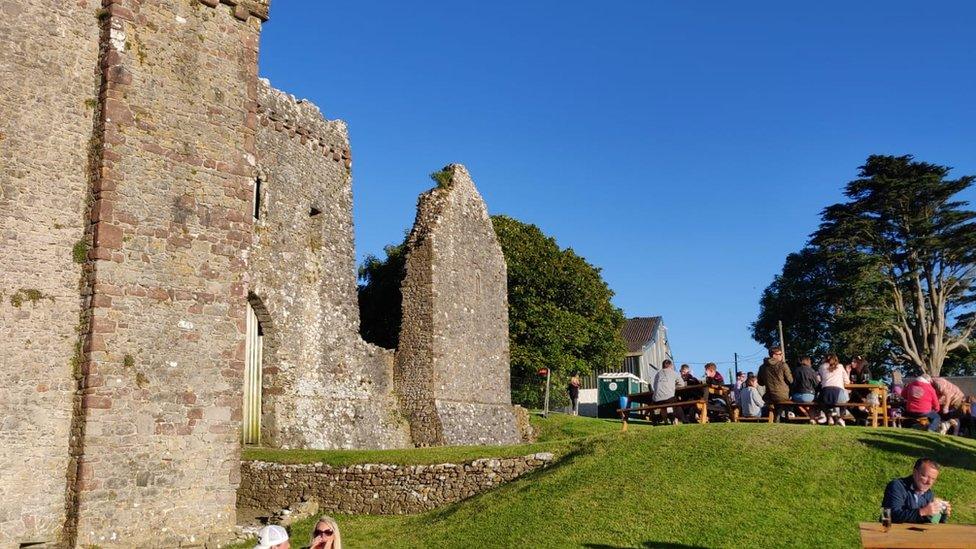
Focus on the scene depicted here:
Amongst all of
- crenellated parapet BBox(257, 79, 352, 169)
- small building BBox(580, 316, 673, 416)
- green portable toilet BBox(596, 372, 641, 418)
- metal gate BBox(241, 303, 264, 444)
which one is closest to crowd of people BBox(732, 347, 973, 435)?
metal gate BBox(241, 303, 264, 444)

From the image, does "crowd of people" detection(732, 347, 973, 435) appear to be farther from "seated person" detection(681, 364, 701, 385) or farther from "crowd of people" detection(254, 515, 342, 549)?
"crowd of people" detection(254, 515, 342, 549)

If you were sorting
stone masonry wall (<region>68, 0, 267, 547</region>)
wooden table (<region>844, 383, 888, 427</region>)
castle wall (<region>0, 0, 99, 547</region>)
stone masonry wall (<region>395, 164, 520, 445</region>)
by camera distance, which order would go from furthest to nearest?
stone masonry wall (<region>395, 164, 520, 445</region>) < wooden table (<region>844, 383, 888, 427</region>) < stone masonry wall (<region>68, 0, 267, 547</region>) < castle wall (<region>0, 0, 99, 547</region>)

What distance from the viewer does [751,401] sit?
685 inches

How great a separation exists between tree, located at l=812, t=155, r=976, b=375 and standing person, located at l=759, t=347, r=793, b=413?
1093 inches

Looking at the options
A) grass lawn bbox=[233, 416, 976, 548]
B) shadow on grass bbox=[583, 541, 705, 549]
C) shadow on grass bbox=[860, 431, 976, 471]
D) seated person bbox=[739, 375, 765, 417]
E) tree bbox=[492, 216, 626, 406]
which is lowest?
shadow on grass bbox=[583, 541, 705, 549]

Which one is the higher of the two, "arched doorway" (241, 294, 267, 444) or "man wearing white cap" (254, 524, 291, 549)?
"arched doorway" (241, 294, 267, 444)

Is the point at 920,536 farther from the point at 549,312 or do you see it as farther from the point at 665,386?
the point at 549,312

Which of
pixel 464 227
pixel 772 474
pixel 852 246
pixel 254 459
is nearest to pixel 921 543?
pixel 772 474

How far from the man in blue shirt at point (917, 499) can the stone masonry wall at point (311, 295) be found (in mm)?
13777

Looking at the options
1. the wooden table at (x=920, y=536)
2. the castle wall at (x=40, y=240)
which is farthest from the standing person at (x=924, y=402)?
the castle wall at (x=40, y=240)

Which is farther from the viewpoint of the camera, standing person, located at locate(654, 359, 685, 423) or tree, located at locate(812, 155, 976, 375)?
tree, located at locate(812, 155, 976, 375)

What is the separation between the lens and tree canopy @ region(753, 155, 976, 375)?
4156 cm

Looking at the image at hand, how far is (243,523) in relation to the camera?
1545 centimetres

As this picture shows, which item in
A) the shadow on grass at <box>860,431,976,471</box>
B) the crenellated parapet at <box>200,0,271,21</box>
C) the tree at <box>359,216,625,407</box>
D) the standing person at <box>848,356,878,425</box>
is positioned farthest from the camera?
the tree at <box>359,216,625,407</box>
